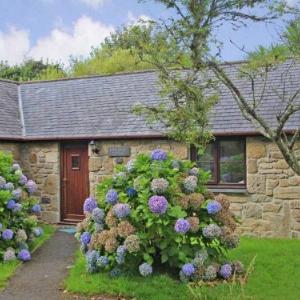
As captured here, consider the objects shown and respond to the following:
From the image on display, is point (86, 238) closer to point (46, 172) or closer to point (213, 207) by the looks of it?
point (213, 207)

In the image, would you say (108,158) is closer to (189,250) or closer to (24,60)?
(189,250)

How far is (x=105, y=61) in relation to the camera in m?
32.1

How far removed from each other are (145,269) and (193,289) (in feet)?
2.73

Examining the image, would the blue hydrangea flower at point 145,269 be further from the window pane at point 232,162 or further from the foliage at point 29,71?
the foliage at point 29,71

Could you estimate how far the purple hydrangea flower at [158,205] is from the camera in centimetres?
720

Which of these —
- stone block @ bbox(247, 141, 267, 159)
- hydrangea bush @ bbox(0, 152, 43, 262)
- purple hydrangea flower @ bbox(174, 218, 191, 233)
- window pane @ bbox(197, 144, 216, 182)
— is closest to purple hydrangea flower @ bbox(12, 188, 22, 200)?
hydrangea bush @ bbox(0, 152, 43, 262)

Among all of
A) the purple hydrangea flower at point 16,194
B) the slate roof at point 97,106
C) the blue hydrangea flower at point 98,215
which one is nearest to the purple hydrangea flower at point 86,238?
the blue hydrangea flower at point 98,215

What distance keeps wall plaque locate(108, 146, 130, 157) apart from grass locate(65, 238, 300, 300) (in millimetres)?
4374

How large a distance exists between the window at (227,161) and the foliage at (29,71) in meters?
22.4

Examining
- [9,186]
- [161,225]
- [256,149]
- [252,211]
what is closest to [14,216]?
[9,186]

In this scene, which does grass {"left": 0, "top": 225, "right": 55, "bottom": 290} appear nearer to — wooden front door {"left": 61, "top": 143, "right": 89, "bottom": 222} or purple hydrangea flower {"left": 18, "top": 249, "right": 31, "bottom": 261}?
purple hydrangea flower {"left": 18, "top": 249, "right": 31, "bottom": 261}

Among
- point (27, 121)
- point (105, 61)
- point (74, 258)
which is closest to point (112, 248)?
point (74, 258)

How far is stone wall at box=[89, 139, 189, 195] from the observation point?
1226cm

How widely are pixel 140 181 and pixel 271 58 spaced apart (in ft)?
9.05
